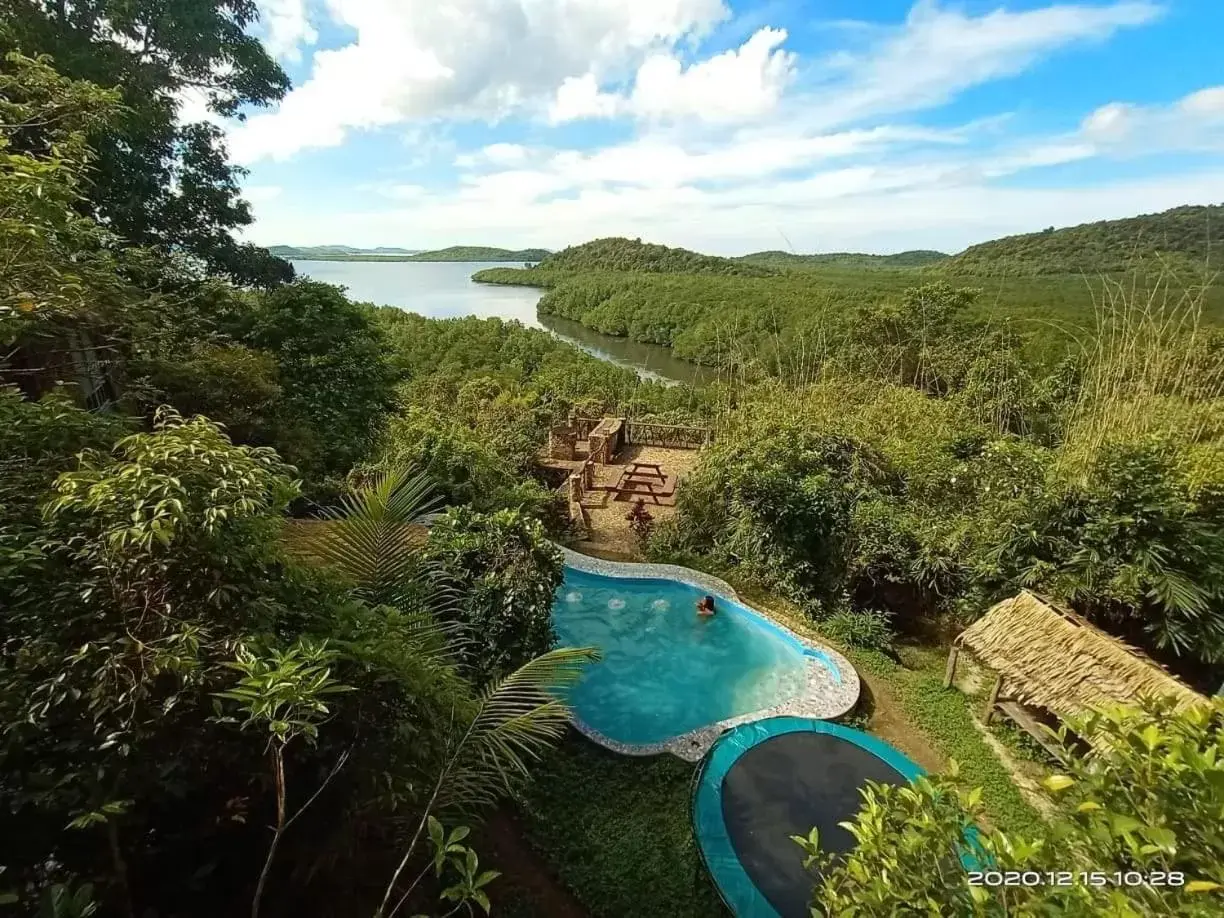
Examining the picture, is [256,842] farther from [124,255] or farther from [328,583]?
[124,255]

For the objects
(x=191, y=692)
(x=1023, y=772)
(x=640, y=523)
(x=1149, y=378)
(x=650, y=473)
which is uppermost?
(x=1149, y=378)

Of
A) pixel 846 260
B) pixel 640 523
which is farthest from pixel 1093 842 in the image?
pixel 846 260

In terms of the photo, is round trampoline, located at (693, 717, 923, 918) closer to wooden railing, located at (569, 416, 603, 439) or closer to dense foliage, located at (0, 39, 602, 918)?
dense foliage, located at (0, 39, 602, 918)

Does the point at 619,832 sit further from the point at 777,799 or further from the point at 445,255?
the point at 445,255

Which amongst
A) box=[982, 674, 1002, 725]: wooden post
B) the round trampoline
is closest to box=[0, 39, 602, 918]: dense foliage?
the round trampoline

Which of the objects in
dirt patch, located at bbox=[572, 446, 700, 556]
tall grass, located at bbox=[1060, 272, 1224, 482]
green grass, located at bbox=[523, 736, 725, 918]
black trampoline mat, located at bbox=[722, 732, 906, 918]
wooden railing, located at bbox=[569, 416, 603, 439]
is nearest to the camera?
green grass, located at bbox=[523, 736, 725, 918]

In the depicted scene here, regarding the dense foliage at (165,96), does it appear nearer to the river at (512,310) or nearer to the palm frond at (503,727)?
the palm frond at (503,727)
